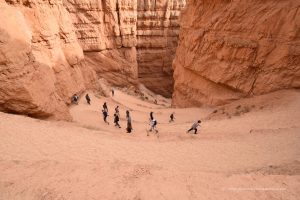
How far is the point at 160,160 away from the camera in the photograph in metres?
8.46

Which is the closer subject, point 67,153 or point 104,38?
point 67,153

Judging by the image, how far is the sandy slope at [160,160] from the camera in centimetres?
578

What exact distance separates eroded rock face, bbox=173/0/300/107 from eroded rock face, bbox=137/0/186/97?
36.5 ft

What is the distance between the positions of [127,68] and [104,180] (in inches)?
949

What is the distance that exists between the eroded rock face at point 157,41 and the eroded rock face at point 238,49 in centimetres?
1113

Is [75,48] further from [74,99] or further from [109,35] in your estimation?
[109,35]

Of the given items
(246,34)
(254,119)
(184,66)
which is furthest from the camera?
(184,66)

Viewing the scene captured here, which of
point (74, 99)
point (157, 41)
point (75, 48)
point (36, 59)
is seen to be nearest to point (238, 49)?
point (74, 99)

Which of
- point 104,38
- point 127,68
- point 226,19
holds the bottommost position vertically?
point 127,68

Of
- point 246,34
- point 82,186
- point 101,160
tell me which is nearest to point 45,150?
point 101,160

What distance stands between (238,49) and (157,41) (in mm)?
17813

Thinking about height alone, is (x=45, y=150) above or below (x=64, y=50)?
below

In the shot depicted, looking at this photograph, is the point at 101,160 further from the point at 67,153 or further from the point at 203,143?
the point at 203,143

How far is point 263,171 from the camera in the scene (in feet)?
22.1
